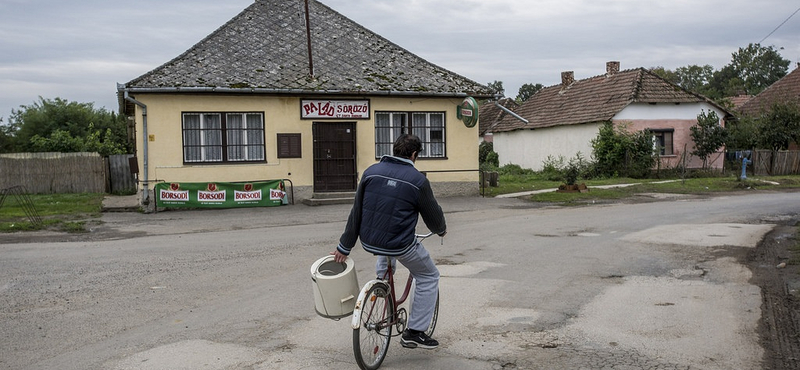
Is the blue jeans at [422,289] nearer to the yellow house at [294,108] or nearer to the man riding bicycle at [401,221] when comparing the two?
the man riding bicycle at [401,221]

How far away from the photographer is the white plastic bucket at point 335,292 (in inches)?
203

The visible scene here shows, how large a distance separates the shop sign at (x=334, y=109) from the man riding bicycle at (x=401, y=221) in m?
16.0

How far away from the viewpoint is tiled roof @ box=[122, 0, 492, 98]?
20.4m

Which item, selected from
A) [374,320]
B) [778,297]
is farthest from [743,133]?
[374,320]

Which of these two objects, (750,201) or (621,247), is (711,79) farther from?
(621,247)

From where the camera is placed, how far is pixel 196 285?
28.7ft

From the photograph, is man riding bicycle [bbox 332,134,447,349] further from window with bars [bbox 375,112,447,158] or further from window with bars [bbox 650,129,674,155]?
Result: window with bars [bbox 650,129,674,155]

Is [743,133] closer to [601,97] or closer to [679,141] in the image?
[679,141]

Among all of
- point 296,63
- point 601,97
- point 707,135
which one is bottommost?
point 707,135

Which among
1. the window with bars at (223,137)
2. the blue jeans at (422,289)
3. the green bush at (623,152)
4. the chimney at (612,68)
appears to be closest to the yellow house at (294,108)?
the window with bars at (223,137)

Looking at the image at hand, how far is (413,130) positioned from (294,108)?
3.74 metres

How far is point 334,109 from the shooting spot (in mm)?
21422

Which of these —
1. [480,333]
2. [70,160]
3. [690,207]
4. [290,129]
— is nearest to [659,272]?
[480,333]

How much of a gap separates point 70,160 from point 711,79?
8511 cm
